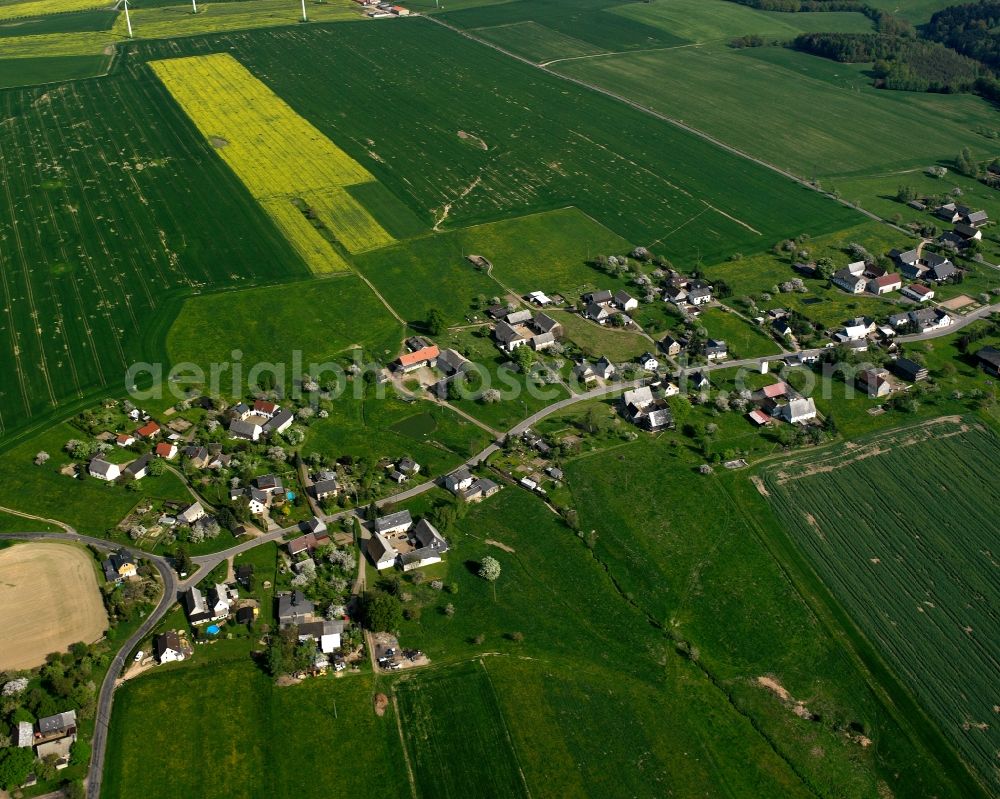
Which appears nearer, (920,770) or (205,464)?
(920,770)

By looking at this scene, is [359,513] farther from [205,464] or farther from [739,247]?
[739,247]

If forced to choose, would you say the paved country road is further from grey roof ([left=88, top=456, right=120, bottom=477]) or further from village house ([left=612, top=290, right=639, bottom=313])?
village house ([left=612, top=290, right=639, bottom=313])

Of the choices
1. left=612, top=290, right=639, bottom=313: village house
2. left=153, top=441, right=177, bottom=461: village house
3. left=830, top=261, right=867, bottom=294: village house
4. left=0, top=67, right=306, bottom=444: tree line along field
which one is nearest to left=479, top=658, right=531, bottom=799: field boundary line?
left=153, top=441, right=177, bottom=461: village house

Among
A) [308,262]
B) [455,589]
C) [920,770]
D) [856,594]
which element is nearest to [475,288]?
[308,262]

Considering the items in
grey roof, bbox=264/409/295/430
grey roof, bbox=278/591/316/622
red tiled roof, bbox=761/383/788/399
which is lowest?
grey roof, bbox=278/591/316/622

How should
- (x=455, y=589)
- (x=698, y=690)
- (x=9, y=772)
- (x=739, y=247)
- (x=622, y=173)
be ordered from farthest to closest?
(x=622, y=173), (x=739, y=247), (x=455, y=589), (x=698, y=690), (x=9, y=772)

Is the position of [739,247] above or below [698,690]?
above

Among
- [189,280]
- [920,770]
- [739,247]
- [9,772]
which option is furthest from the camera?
[739,247]

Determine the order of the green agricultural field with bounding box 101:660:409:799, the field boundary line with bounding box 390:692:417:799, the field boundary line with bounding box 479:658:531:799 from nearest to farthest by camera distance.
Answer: the green agricultural field with bounding box 101:660:409:799, the field boundary line with bounding box 390:692:417:799, the field boundary line with bounding box 479:658:531:799
